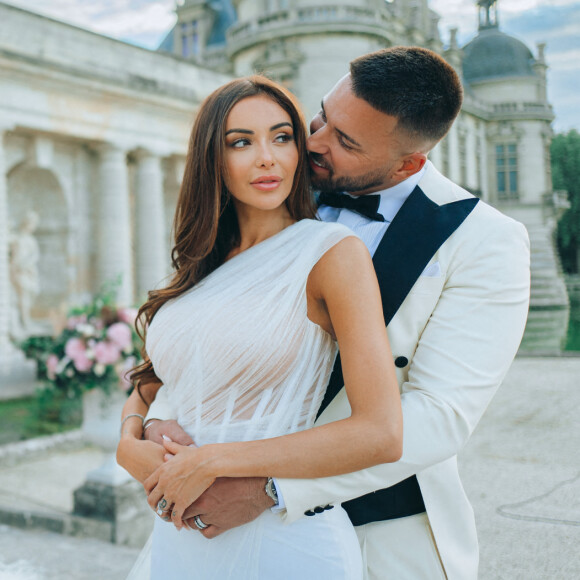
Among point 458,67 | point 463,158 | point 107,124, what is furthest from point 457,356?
point 458,67

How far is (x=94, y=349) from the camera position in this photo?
5.99 m

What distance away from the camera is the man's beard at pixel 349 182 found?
1982mm

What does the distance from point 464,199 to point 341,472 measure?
838 mm

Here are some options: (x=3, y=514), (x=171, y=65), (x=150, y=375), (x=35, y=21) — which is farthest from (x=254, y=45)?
(x=150, y=375)

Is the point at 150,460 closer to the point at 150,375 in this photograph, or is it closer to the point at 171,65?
the point at 150,375

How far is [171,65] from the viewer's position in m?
17.2

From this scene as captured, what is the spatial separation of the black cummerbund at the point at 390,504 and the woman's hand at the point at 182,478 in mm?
464

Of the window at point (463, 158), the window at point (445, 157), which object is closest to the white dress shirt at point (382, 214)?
the window at point (445, 157)

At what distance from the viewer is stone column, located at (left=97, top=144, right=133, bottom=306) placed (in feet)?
50.1

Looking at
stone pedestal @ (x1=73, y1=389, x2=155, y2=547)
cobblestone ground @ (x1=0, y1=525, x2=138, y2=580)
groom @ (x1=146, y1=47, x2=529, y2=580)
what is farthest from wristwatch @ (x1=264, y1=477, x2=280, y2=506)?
stone pedestal @ (x1=73, y1=389, x2=155, y2=547)

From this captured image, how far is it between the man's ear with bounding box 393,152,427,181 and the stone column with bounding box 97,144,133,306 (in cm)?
1384

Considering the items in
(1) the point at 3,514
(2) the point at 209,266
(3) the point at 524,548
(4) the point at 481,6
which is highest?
(4) the point at 481,6

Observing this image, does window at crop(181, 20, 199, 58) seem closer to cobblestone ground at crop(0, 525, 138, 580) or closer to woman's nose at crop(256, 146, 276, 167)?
cobblestone ground at crop(0, 525, 138, 580)

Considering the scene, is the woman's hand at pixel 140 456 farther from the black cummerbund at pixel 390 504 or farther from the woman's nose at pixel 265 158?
the woman's nose at pixel 265 158
